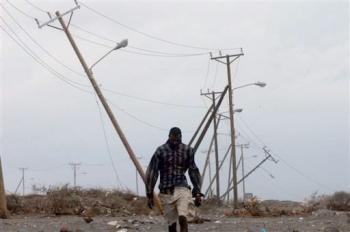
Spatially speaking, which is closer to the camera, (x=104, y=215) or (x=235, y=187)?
(x=104, y=215)

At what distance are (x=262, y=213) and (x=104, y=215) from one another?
5126 millimetres

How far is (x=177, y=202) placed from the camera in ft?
25.5

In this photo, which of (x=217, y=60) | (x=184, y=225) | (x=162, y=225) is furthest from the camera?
(x=217, y=60)

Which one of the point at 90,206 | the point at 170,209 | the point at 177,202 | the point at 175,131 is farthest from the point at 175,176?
the point at 90,206

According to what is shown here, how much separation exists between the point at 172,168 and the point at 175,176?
0.11 metres

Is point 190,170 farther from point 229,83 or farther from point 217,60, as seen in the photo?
point 217,60

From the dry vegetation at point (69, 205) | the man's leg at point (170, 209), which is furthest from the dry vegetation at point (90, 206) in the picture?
the man's leg at point (170, 209)

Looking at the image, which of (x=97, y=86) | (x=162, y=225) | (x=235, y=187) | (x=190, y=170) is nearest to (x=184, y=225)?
(x=190, y=170)

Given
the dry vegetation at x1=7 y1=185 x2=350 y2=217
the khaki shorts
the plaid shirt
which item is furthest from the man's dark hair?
the dry vegetation at x1=7 y1=185 x2=350 y2=217

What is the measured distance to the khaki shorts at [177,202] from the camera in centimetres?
773

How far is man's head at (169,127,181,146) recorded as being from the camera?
7750 millimetres

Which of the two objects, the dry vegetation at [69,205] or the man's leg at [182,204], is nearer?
the man's leg at [182,204]

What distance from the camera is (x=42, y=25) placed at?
22109mm

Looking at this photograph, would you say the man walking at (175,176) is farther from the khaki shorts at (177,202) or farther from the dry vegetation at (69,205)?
the dry vegetation at (69,205)
